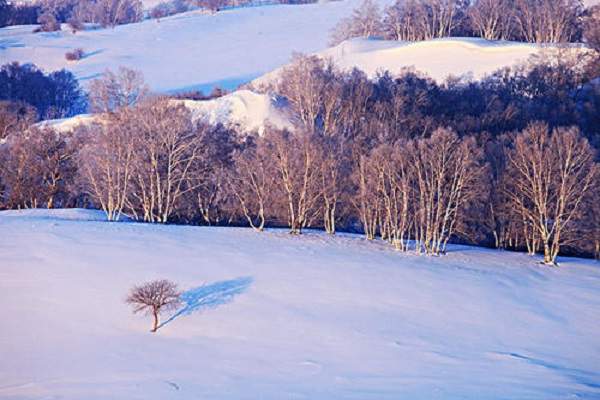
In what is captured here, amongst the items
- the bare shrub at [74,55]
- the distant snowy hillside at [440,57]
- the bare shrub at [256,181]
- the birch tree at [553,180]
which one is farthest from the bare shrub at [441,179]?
the bare shrub at [74,55]

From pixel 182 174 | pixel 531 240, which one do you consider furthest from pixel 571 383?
pixel 182 174

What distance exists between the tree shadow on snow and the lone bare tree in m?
0.43

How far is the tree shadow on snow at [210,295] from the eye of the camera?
20781mm

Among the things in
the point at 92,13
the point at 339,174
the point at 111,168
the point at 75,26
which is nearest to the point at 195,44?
the point at 75,26

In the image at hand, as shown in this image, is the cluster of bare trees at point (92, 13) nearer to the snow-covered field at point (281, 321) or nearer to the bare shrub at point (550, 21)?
the bare shrub at point (550, 21)

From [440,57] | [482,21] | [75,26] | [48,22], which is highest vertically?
[48,22]

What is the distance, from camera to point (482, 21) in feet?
282

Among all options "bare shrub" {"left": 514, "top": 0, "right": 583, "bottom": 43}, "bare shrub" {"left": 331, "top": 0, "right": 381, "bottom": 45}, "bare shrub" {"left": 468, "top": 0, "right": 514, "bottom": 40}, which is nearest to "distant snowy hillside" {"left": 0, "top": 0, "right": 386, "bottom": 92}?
"bare shrub" {"left": 331, "top": 0, "right": 381, "bottom": 45}

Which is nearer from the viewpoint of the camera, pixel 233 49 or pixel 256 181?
pixel 256 181

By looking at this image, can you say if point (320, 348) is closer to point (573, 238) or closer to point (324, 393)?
point (324, 393)

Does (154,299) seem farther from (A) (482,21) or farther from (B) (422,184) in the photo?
(A) (482,21)

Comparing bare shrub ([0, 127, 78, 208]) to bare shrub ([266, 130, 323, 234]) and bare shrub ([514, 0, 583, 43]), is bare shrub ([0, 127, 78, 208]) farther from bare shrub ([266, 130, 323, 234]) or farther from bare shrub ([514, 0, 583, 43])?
bare shrub ([514, 0, 583, 43])

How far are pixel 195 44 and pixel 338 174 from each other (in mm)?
82746

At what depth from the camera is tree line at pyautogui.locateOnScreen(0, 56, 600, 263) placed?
3172 cm
